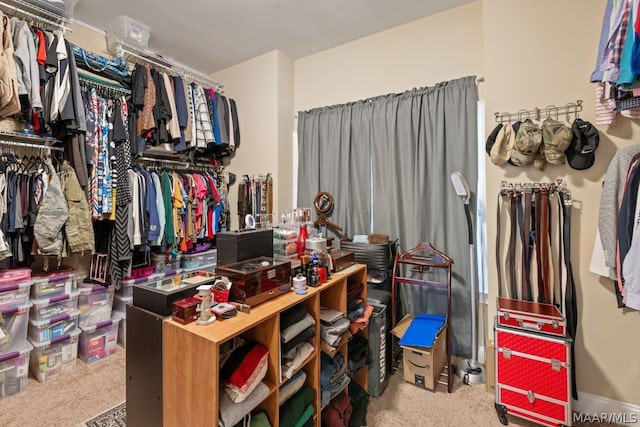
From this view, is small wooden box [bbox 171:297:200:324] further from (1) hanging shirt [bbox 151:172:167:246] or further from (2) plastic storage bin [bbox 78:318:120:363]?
(2) plastic storage bin [bbox 78:318:120:363]

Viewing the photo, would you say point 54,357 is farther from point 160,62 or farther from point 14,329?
point 160,62

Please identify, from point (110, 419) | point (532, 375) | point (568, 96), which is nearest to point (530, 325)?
point (532, 375)

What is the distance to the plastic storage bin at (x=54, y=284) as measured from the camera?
86.5 inches

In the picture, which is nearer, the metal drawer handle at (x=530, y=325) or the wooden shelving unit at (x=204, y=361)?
the wooden shelving unit at (x=204, y=361)

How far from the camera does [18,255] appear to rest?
210cm

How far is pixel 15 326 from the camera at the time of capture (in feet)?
6.85

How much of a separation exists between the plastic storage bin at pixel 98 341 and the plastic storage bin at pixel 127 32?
8.33ft

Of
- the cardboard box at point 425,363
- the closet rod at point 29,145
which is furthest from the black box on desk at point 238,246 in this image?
the closet rod at point 29,145

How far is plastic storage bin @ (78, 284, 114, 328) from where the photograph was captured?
8.09 feet

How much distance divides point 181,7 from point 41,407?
313 centimetres

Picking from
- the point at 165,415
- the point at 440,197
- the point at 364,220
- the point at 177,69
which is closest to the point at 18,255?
the point at 165,415

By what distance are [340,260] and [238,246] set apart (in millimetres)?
669

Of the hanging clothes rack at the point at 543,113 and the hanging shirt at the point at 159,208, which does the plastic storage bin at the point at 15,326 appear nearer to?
the hanging shirt at the point at 159,208

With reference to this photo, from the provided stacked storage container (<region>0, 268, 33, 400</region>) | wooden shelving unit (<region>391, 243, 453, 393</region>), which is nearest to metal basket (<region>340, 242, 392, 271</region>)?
wooden shelving unit (<region>391, 243, 453, 393</region>)
